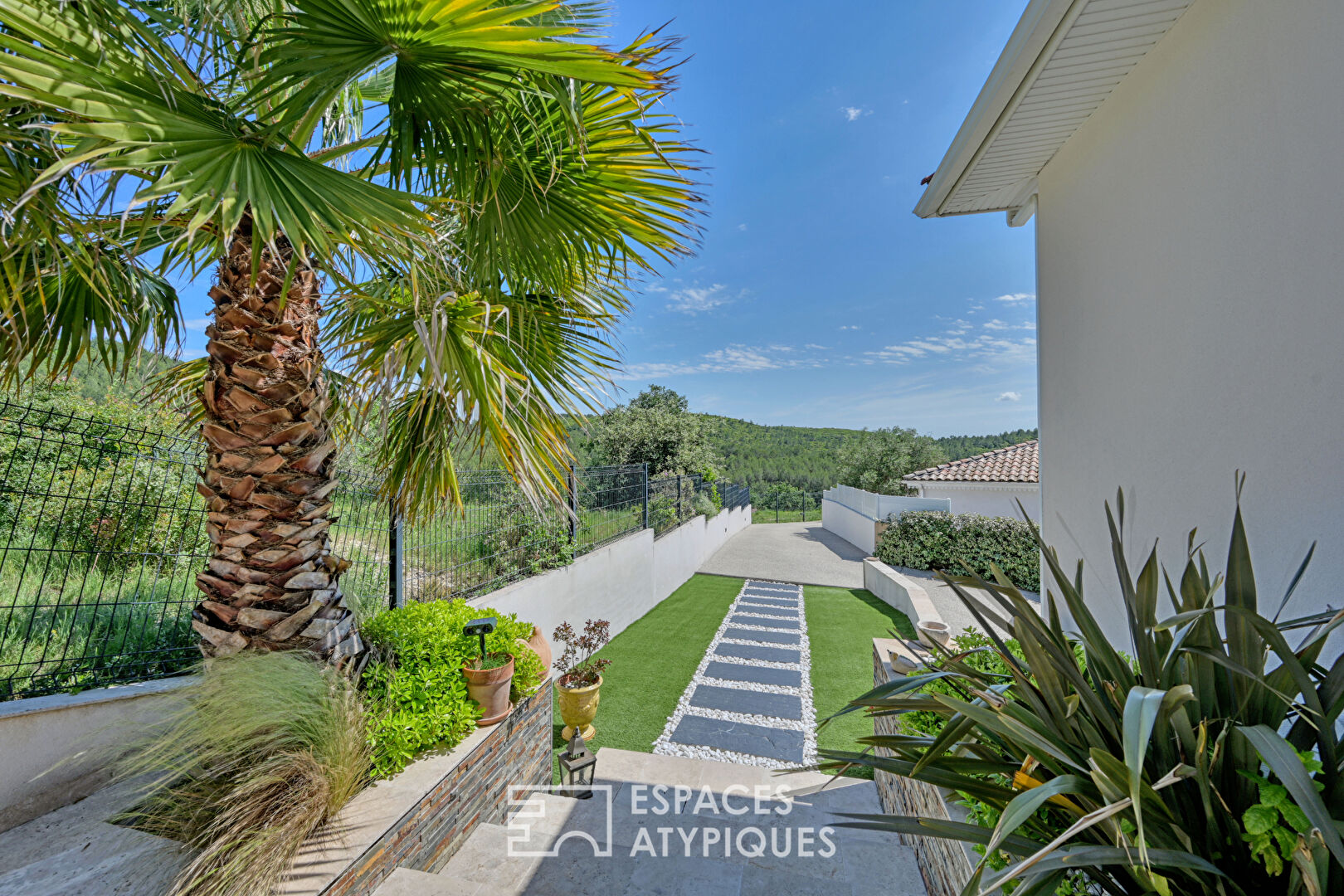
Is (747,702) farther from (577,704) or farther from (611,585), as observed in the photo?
(611,585)

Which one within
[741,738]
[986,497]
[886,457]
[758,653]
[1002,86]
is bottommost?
[741,738]

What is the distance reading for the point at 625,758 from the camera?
A: 4.07 meters

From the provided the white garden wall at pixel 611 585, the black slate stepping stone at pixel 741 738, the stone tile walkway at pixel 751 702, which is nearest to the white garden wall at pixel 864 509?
the white garden wall at pixel 611 585

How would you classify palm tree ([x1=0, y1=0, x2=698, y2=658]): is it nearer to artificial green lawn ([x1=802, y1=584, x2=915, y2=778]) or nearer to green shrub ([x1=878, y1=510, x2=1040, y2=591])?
artificial green lawn ([x1=802, y1=584, x2=915, y2=778])

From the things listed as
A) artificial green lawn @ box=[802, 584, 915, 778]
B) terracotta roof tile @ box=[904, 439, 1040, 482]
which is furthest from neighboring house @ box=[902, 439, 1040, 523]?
artificial green lawn @ box=[802, 584, 915, 778]

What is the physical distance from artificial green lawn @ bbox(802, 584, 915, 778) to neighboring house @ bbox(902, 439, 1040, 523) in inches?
234

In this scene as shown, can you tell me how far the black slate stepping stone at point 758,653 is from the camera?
267 inches

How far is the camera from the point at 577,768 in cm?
348

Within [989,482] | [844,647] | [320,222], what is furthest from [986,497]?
[320,222]

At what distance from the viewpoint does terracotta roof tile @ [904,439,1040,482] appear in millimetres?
15383

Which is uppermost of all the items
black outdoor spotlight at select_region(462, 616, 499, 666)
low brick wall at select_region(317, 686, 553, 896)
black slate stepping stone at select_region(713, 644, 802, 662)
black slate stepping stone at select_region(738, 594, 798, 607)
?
black outdoor spotlight at select_region(462, 616, 499, 666)

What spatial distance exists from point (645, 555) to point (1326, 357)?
804 cm

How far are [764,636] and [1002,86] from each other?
6898mm

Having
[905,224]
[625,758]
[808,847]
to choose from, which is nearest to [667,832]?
[808,847]
